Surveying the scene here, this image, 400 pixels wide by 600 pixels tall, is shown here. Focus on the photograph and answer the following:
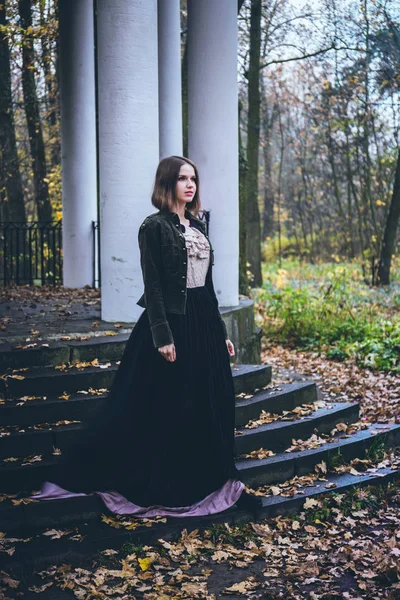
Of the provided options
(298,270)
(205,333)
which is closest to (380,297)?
(298,270)

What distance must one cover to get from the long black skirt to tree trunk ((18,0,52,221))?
11.3m

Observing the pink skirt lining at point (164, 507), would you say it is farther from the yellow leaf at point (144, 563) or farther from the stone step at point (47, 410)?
the stone step at point (47, 410)

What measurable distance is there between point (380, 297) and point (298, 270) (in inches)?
259

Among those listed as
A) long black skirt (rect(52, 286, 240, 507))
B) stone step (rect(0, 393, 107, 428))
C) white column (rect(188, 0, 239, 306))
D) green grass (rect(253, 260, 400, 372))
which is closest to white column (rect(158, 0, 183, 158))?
white column (rect(188, 0, 239, 306))

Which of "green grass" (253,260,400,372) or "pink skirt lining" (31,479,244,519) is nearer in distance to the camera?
"pink skirt lining" (31,479,244,519)

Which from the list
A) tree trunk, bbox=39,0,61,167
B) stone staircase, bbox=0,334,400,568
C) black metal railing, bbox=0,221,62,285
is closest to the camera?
stone staircase, bbox=0,334,400,568

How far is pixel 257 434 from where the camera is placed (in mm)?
5363

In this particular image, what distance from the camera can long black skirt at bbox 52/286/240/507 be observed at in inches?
173

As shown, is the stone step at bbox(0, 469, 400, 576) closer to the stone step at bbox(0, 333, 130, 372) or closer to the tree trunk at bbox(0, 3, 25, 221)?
the stone step at bbox(0, 333, 130, 372)

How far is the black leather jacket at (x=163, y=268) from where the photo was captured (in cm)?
426

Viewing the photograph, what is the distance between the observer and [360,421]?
257 inches

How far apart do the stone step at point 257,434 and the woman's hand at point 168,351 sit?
35.5 inches

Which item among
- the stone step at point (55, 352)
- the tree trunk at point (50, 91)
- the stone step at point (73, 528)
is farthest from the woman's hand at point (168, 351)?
the tree trunk at point (50, 91)

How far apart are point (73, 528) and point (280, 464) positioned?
1.64m
